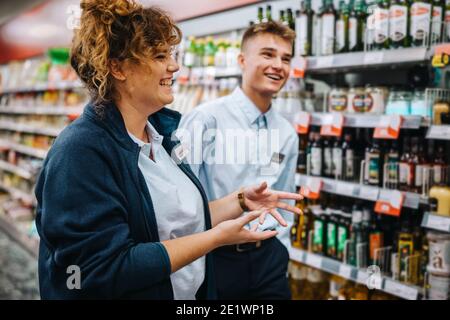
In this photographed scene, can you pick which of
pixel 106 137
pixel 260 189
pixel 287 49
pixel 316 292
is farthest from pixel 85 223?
pixel 316 292

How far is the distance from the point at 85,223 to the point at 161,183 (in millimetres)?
280

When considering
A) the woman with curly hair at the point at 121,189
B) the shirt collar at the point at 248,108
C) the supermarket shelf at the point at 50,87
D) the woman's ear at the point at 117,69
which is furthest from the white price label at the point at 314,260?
the supermarket shelf at the point at 50,87

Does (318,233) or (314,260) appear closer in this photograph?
(314,260)

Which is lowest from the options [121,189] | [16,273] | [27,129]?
[16,273]

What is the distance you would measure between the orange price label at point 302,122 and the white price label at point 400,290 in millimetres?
913

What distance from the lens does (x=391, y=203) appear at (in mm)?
2441

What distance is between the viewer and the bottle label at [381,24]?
2.59 meters

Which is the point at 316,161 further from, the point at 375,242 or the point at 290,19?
the point at 290,19

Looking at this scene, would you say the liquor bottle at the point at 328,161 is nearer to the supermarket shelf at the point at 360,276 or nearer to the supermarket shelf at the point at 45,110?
the supermarket shelf at the point at 360,276

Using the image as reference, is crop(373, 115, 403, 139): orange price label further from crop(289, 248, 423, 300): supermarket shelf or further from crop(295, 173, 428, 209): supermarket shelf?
crop(289, 248, 423, 300): supermarket shelf

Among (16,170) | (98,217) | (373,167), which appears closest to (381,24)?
(373,167)

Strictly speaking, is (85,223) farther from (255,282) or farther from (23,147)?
(23,147)

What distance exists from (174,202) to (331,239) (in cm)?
170

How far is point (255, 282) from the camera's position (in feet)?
7.07
